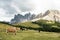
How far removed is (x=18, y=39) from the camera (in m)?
59.6

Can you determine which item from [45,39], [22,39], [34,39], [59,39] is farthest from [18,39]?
[59,39]

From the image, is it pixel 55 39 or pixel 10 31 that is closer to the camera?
pixel 55 39

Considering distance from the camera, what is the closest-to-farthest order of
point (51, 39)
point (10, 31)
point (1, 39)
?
1. point (1, 39)
2. point (51, 39)
3. point (10, 31)

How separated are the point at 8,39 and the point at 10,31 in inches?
700

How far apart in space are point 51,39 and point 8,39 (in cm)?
1440

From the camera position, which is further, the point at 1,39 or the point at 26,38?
the point at 26,38

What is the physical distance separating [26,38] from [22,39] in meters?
2.17

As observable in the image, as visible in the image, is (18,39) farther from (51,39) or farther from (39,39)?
(51,39)

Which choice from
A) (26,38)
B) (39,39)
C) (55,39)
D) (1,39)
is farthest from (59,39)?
(1,39)

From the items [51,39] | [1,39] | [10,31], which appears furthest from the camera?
[10,31]

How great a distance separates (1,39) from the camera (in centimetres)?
5784

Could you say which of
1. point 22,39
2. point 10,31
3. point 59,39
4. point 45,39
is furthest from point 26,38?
point 10,31

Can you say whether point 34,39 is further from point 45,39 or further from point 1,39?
point 1,39

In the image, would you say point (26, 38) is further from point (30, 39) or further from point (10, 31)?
point (10, 31)
